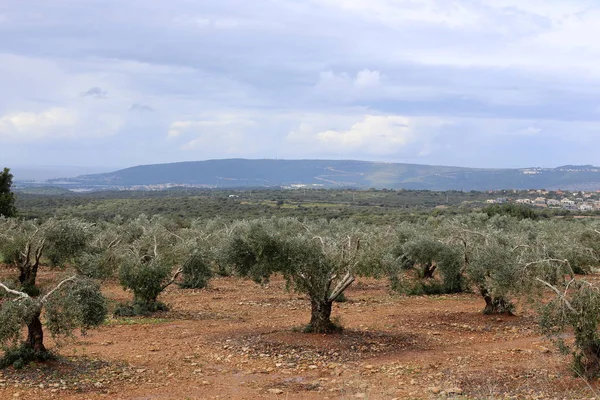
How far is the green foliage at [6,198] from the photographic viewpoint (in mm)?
43875

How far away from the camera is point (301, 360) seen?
15898 millimetres

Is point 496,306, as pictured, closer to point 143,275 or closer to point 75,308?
point 143,275

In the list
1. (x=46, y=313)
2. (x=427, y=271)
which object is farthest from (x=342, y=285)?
(x=427, y=271)

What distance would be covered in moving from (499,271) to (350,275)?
580 cm

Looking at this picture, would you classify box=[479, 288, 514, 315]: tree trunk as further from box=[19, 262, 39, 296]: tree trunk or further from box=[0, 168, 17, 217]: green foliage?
box=[0, 168, 17, 217]: green foliage

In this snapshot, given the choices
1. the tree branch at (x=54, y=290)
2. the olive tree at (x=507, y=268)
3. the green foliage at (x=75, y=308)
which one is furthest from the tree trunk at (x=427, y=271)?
the tree branch at (x=54, y=290)

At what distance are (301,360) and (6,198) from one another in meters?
37.4

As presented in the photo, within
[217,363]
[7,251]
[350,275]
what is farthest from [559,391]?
[7,251]

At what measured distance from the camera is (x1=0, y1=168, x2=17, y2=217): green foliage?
43875 mm

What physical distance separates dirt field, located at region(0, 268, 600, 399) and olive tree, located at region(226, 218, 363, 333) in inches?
51.3

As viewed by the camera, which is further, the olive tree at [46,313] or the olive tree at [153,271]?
the olive tree at [153,271]

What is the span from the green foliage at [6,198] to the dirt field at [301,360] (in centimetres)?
2660

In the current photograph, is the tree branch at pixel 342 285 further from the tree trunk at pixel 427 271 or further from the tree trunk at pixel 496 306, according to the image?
the tree trunk at pixel 427 271

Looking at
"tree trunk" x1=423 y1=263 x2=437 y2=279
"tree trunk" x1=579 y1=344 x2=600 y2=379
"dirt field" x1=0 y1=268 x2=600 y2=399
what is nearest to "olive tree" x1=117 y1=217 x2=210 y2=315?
"dirt field" x1=0 y1=268 x2=600 y2=399
